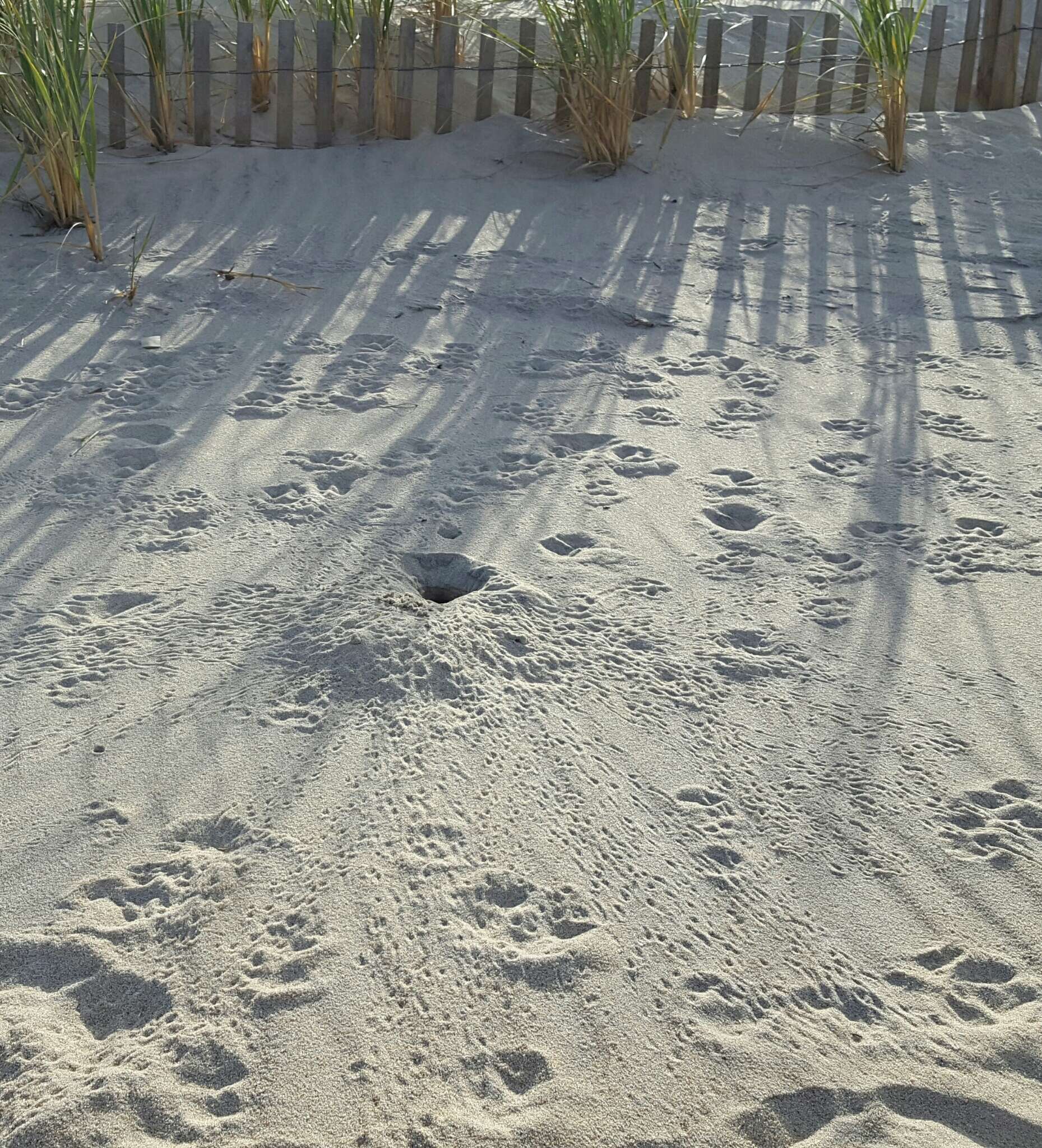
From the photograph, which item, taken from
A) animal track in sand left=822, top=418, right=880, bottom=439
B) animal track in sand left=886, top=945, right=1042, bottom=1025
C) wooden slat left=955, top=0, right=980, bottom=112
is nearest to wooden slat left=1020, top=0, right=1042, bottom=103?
wooden slat left=955, top=0, right=980, bottom=112

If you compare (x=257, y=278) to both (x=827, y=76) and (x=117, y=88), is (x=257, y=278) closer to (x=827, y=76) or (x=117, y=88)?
(x=117, y=88)

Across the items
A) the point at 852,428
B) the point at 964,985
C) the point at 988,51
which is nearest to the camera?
the point at 964,985

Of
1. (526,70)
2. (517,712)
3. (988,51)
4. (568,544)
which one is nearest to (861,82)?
(988,51)

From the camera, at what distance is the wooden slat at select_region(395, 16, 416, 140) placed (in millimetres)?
5078

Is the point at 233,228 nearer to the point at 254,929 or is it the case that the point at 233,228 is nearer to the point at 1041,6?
the point at 254,929

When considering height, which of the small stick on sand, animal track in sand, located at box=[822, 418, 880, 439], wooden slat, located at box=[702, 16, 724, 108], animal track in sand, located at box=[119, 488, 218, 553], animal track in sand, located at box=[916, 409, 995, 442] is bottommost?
animal track in sand, located at box=[119, 488, 218, 553]

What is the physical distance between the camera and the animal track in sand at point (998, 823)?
182 centimetres

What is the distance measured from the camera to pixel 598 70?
490 cm

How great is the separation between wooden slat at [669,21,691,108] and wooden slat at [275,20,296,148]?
178 centimetres

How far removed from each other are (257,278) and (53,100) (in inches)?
37.5

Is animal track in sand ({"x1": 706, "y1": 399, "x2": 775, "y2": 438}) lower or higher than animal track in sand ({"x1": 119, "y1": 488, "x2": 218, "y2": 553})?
higher

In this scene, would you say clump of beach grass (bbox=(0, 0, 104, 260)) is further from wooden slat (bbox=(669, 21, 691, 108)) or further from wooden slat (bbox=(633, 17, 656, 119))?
wooden slat (bbox=(669, 21, 691, 108))

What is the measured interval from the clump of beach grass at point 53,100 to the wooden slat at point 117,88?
0.39 metres

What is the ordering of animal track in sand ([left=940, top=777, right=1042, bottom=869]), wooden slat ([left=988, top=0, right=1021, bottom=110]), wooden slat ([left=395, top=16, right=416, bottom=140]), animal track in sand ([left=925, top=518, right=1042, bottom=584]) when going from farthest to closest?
1. wooden slat ([left=988, top=0, right=1021, bottom=110])
2. wooden slat ([left=395, top=16, right=416, bottom=140])
3. animal track in sand ([left=925, top=518, right=1042, bottom=584])
4. animal track in sand ([left=940, top=777, right=1042, bottom=869])
